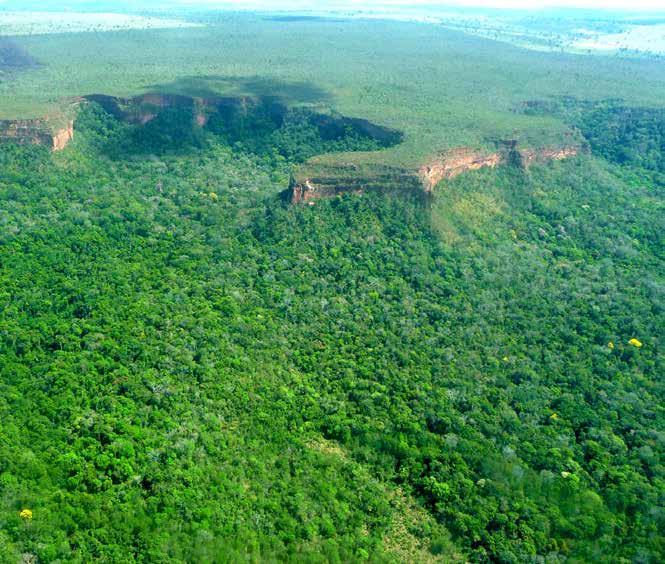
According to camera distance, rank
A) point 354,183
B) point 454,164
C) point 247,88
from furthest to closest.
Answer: point 247,88
point 454,164
point 354,183

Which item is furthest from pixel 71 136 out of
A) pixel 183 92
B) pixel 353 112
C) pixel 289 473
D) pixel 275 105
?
pixel 289 473

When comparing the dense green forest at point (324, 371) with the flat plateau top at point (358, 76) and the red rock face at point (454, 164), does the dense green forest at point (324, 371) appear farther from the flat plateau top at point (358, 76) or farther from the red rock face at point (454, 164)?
the flat plateau top at point (358, 76)

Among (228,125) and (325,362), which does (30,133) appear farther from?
(325,362)

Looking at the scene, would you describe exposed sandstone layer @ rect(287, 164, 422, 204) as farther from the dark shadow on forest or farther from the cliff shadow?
the dark shadow on forest

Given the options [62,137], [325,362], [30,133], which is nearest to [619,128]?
[325,362]

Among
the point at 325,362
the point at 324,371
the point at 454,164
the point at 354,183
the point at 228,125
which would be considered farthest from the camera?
the point at 228,125

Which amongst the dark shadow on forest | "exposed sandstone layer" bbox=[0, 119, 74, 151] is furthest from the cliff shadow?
"exposed sandstone layer" bbox=[0, 119, 74, 151]

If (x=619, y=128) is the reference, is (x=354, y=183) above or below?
below

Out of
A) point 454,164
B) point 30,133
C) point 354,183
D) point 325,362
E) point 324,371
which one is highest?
point 30,133
